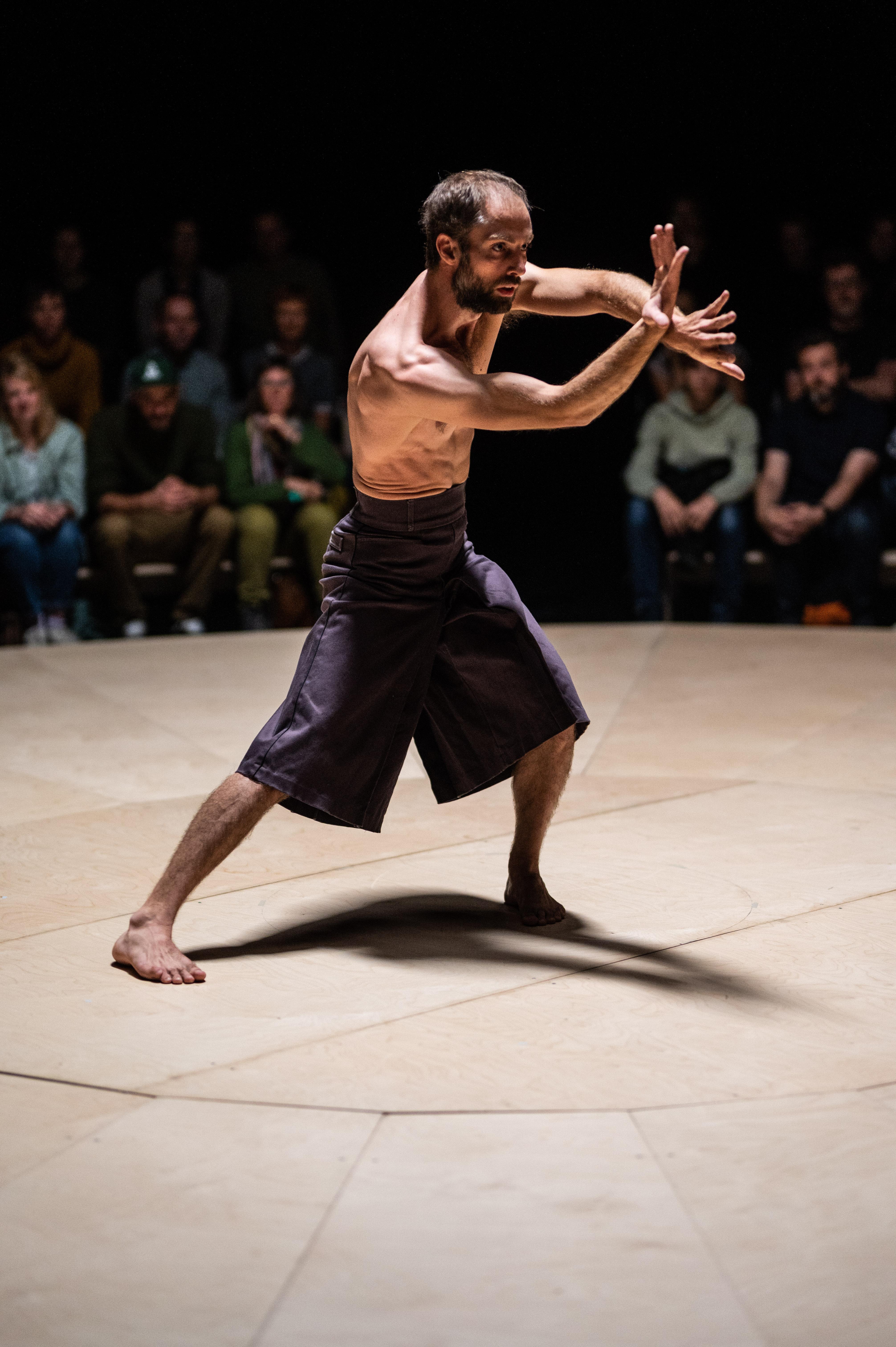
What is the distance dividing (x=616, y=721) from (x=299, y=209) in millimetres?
3966

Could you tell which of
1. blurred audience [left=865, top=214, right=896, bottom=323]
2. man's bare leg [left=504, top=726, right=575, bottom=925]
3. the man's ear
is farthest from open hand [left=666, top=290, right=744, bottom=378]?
blurred audience [left=865, top=214, right=896, bottom=323]

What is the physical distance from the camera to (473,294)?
2.15 meters

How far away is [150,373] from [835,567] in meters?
2.70

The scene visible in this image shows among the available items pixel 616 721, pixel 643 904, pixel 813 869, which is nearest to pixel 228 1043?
pixel 643 904

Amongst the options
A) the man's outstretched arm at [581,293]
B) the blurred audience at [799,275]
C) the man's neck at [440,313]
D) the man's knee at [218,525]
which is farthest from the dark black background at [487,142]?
the man's neck at [440,313]

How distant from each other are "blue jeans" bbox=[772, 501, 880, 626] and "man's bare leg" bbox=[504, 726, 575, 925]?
344cm

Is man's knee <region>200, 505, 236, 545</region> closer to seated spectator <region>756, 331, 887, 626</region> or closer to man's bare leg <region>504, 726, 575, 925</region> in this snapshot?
seated spectator <region>756, 331, 887, 626</region>

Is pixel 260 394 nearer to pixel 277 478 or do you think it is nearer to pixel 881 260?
pixel 277 478

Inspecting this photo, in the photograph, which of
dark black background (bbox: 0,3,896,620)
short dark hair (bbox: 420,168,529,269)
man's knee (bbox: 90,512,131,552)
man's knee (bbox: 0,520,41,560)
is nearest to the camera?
short dark hair (bbox: 420,168,529,269)

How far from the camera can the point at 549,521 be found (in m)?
6.87

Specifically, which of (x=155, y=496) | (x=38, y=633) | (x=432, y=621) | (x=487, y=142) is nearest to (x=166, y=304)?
(x=155, y=496)

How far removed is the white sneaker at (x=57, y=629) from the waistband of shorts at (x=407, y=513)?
11.0 ft

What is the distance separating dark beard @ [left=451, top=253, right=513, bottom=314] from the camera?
2137 mm

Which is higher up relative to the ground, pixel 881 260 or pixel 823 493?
pixel 881 260
